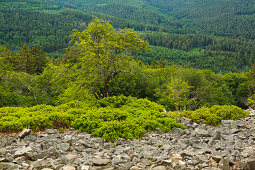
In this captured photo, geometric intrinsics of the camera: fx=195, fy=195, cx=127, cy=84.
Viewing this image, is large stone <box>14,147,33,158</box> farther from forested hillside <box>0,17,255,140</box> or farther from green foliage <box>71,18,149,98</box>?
green foliage <box>71,18,149,98</box>

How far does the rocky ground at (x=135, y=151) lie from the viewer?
22.9 feet

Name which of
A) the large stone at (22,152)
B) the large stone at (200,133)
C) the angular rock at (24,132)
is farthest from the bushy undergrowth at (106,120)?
the large stone at (22,152)

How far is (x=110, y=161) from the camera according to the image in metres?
7.46

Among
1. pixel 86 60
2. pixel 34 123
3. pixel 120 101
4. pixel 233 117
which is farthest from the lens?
pixel 86 60

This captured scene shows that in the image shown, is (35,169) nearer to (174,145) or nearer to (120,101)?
(174,145)

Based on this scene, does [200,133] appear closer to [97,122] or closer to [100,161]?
[97,122]

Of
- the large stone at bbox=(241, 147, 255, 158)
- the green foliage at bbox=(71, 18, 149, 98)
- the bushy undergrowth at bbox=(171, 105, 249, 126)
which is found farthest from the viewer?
the green foliage at bbox=(71, 18, 149, 98)

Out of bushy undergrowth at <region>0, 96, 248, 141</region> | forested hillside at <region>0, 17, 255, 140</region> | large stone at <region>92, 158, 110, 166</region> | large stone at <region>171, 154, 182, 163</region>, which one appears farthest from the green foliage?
large stone at <region>171, 154, 182, 163</region>

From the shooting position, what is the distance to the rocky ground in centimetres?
697

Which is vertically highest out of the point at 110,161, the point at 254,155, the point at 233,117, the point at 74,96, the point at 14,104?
the point at 254,155

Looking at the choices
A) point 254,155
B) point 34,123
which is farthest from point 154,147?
point 34,123

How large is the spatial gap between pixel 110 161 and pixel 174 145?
11.0 feet

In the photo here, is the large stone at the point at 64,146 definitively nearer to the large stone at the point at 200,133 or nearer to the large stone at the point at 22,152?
the large stone at the point at 22,152

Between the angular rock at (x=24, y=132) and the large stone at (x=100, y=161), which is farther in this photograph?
the angular rock at (x=24, y=132)
